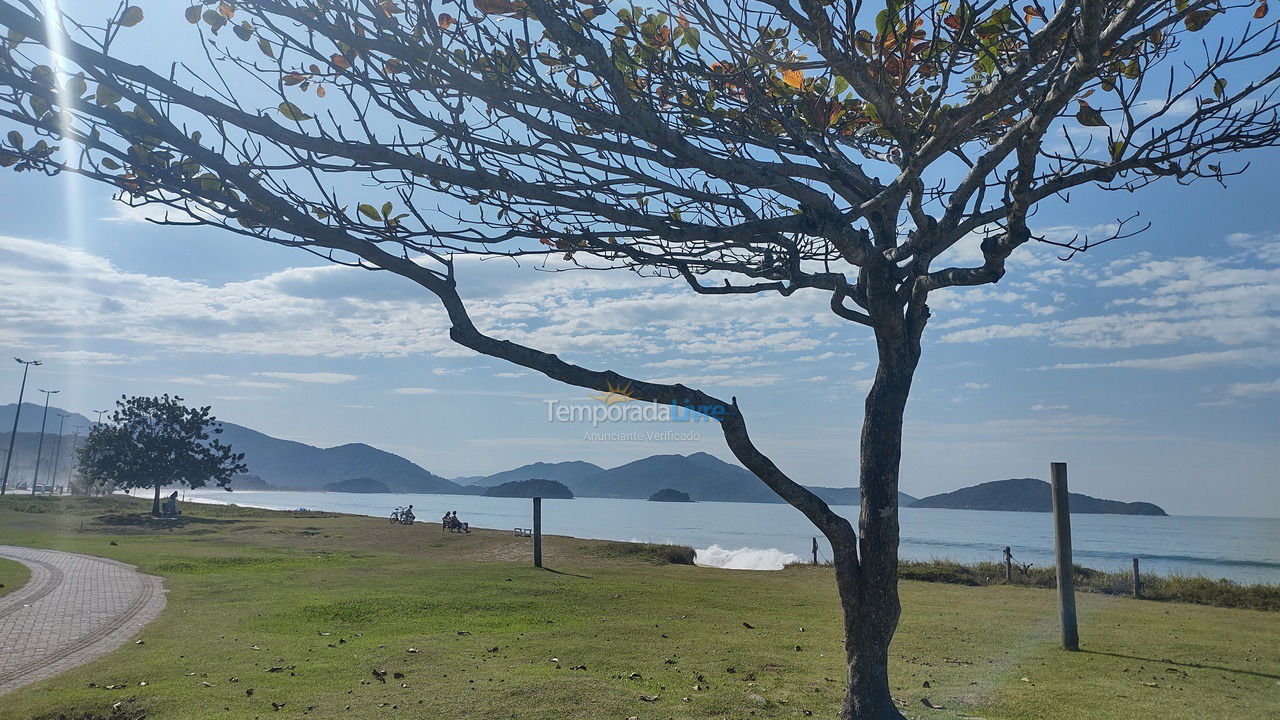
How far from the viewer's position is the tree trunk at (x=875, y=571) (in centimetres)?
621

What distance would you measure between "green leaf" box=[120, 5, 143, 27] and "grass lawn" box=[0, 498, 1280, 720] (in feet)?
18.4

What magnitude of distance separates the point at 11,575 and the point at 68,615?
723cm

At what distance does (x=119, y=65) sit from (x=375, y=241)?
1.97 meters

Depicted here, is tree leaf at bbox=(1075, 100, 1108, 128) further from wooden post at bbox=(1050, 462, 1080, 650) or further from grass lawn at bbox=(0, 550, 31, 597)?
grass lawn at bbox=(0, 550, 31, 597)

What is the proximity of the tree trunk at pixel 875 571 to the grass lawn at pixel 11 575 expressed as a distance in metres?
15.9

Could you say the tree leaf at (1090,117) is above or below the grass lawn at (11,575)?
above

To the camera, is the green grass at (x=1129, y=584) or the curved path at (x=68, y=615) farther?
the green grass at (x=1129, y=584)

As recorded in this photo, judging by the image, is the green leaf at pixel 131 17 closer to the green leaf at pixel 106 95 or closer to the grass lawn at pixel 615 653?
the green leaf at pixel 106 95

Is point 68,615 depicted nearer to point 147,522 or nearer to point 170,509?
point 147,522

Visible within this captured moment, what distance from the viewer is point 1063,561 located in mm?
10727

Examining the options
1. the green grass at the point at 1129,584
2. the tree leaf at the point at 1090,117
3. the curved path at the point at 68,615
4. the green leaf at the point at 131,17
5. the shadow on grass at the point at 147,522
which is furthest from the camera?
the shadow on grass at the point at 147,522

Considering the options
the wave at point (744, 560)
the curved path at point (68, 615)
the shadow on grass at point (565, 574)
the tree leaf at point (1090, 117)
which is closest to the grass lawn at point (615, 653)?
the shadow on grass at point (565, 574)

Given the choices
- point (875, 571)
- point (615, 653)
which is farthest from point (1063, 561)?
point (615, 653)

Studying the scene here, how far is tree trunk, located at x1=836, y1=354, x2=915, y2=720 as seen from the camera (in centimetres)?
621
